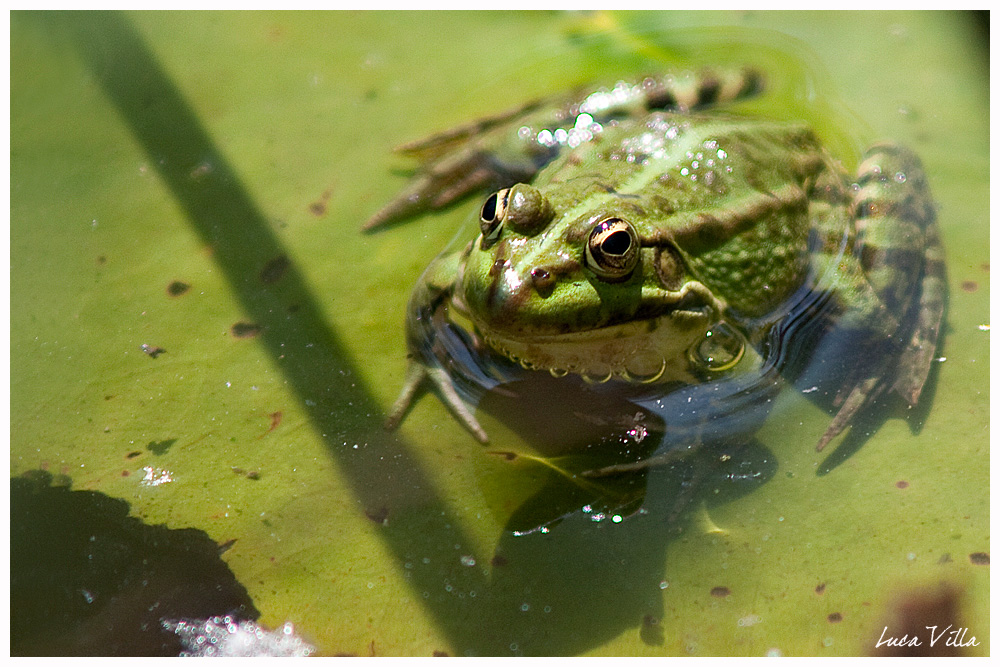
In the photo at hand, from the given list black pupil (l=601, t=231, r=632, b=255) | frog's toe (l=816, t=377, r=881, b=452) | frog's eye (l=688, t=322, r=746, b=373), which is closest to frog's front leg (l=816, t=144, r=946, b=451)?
frog's toe (l=816, t=377, r=881, b=452)

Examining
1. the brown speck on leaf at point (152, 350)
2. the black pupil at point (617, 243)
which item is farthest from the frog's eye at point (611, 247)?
the brown speck on leaf at point (152, 350)

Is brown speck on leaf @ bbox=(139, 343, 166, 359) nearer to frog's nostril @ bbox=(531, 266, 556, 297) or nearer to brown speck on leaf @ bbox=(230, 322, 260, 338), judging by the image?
brown speck on leaf @ bbox=(230, 322, 260, 338)

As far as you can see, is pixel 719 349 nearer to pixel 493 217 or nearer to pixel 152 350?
pixel 493 217

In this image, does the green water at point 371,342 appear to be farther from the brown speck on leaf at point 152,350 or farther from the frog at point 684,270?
the frog at point 684,270
